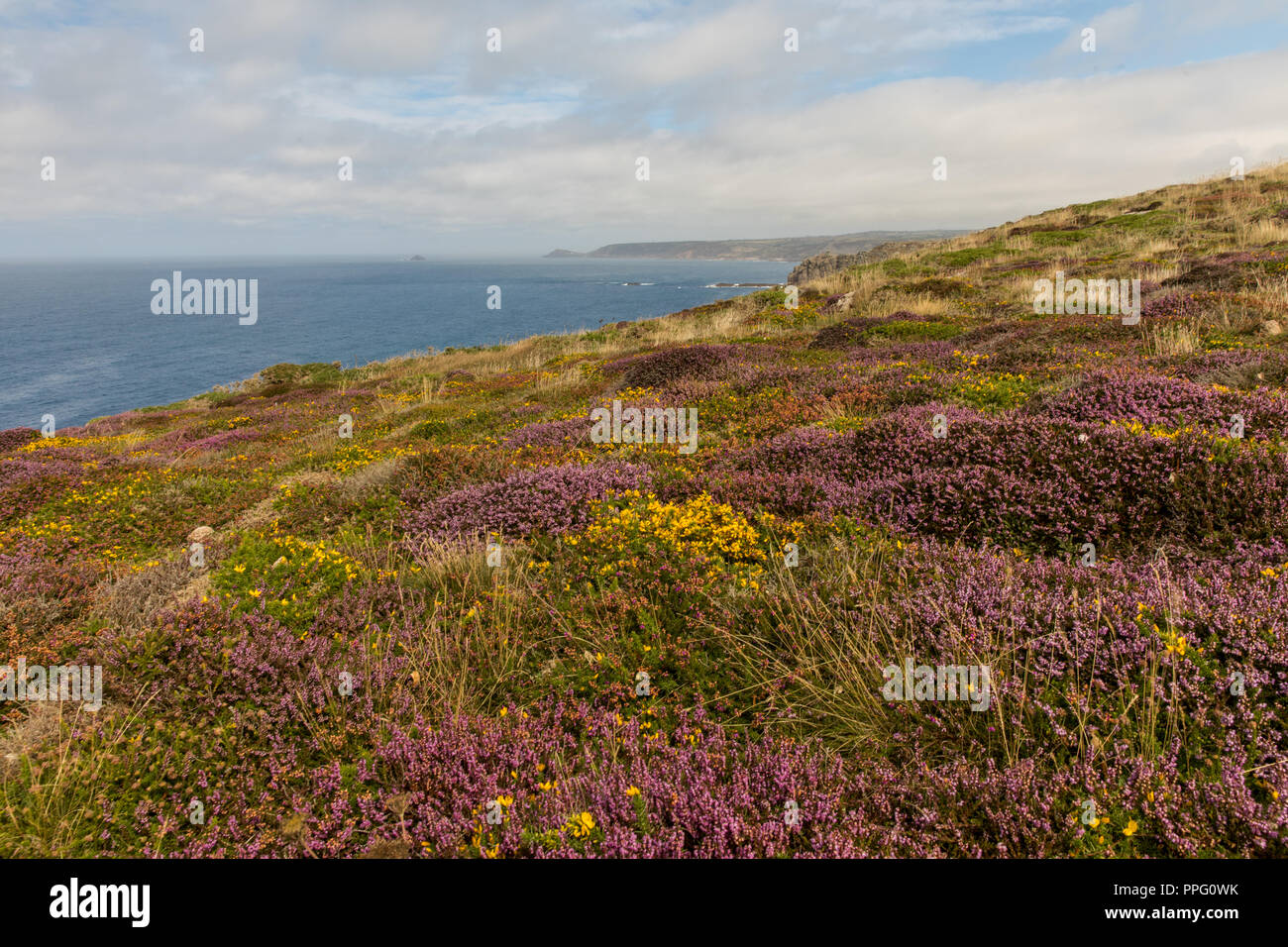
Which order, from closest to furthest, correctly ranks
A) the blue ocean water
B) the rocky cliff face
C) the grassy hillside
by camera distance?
the grassy hillside < the blue ocean water < the rocky cliff face

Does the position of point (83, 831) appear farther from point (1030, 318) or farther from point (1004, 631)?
point (1030, 318)

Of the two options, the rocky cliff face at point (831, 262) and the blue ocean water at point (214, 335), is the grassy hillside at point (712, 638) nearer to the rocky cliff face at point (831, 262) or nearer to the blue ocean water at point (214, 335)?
the blue ocean water at point (214, 335)

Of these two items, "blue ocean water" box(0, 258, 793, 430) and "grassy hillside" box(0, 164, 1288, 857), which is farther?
"blue ocean water" box(0, 258, 793, 430)

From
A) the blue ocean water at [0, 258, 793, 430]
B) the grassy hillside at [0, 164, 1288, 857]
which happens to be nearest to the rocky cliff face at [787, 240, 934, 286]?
the blue ocean water at [0, 258, 793, 430]

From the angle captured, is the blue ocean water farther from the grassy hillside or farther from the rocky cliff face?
the grassy hillside

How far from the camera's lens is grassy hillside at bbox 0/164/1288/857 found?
2785 mm

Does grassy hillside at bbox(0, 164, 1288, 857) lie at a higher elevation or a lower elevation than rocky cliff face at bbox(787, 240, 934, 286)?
lower

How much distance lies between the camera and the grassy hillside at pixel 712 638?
2.79 metres

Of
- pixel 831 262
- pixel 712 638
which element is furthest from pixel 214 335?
pixel 712 638

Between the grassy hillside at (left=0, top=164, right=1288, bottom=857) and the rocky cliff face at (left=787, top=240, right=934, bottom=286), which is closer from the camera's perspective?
the grassy hillside at (left=0, top=164, right=1288, bottom=857)

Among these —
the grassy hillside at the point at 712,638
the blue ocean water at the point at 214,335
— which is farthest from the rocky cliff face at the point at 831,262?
the grassy hillside at the point at 712,638

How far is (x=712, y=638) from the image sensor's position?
4555mm

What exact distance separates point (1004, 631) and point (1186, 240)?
3232cm

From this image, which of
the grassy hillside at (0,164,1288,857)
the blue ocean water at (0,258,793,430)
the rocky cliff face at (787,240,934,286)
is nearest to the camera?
the grassy hillside at (0,164,1288,857)
